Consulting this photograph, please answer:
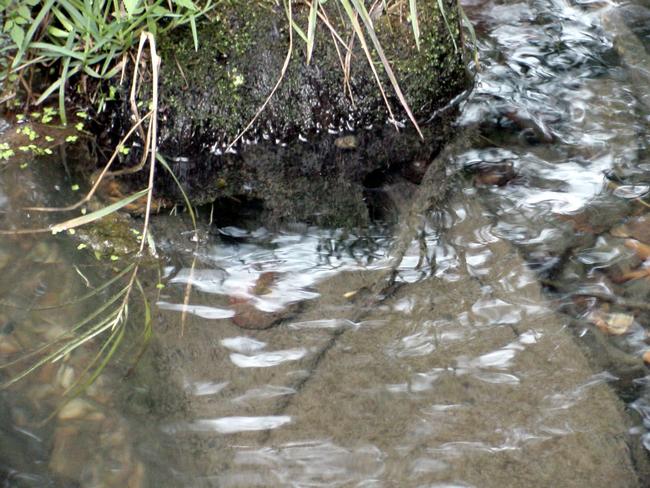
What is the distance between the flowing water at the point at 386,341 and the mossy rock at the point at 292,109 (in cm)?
25

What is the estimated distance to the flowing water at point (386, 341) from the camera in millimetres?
2350

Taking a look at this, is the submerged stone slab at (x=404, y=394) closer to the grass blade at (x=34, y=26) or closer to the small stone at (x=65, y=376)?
the small stone at (x=65, y=376)

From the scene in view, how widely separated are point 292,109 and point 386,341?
1485 millimetres

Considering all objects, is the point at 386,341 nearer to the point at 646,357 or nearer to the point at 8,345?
the point at 646,357

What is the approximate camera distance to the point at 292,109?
3.74m

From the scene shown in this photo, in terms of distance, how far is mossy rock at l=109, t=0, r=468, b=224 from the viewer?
351 cm

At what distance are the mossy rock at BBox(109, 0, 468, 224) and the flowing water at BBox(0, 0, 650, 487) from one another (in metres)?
0.25

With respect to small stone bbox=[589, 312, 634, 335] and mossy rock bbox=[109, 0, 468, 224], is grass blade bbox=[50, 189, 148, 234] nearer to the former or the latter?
mossy rock bbox=[109, 0, 468, 224]

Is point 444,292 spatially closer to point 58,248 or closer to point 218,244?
point 218,244

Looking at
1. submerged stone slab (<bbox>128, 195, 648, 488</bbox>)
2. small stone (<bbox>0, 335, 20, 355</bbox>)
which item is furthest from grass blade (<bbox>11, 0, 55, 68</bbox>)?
submerged stone slab (<bbox>128, 195, 648, 488</bbox>)

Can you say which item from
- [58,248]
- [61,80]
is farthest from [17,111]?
[58,248]

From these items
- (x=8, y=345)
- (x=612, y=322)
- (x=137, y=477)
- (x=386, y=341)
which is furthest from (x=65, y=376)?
(x=612, y=322)

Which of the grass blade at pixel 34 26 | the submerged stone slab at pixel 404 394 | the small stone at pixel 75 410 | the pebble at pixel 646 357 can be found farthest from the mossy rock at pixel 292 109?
the pebble at pixel 646 357

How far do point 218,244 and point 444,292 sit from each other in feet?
3.13
